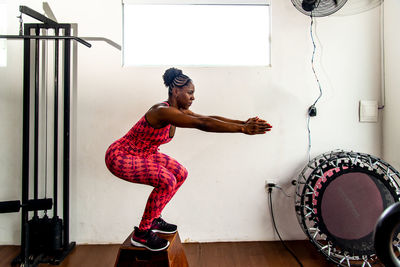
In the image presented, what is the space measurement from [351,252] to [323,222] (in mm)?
263

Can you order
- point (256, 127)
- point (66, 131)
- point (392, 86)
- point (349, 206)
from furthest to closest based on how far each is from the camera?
point (392, 86)
point (66, 131)
point (349, 206)
point (256, 127)

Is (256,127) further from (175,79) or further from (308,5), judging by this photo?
(308,5)

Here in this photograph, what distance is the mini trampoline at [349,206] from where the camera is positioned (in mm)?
1827

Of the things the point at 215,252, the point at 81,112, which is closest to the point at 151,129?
the point at 81,112

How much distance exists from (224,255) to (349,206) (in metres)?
1.00

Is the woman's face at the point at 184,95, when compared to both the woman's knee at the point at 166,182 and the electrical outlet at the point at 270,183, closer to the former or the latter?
the woman's knee at the point at 166,182

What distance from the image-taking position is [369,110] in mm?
2307

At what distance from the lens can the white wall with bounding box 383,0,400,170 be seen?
2.19 metres

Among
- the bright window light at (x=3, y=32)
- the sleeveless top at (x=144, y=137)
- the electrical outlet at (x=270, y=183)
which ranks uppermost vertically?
the bright window light at (x=3, y=32)

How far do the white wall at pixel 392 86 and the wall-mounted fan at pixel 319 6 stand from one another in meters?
0.75

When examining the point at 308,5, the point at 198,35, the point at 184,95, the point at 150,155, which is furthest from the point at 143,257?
the point at 308,5

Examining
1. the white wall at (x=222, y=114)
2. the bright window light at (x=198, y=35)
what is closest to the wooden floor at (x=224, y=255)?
the white wall at (x=222, y=114)

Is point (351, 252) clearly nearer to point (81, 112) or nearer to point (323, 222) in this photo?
point (323, 222)

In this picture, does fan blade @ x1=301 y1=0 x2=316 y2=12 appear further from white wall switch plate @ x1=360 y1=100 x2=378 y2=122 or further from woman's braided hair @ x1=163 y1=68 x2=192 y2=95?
woman's braided hair @ x1=163 y1=68 x2=192 y2=95
